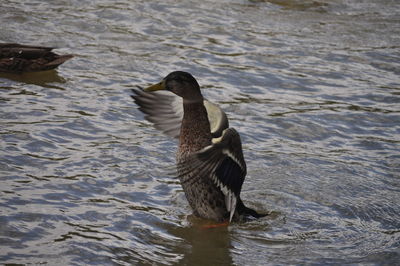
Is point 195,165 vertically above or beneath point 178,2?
beneath

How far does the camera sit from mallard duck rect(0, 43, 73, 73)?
8.77 m

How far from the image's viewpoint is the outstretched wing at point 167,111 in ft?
21.3

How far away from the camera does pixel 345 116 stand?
27.5 feet

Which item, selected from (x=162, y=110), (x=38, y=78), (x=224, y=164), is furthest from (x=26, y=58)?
(x=224, y=164)

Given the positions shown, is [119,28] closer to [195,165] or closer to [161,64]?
[161,64]

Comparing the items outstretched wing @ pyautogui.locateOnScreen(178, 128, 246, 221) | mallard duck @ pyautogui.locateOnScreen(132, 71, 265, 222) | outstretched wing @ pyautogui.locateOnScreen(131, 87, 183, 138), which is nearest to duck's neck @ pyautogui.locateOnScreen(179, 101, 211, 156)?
mallard duck @ pyautogui.locateOnScreen(132, 71, 265, 222)

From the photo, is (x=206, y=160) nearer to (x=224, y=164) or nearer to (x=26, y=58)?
(x=224, y=164)

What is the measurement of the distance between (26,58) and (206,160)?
4287 millimetres

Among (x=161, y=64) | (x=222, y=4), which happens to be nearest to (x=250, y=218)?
(x=161, y=64)

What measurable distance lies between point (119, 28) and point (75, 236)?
5.86 metres

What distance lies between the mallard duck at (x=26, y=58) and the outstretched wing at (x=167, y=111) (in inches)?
99.3

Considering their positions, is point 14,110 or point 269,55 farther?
point 269,55

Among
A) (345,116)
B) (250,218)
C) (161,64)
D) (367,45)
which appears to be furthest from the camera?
(367,45)

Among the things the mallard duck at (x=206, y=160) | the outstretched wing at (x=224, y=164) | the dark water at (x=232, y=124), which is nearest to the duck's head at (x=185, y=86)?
the mallard duck at (x=206, y=160)
